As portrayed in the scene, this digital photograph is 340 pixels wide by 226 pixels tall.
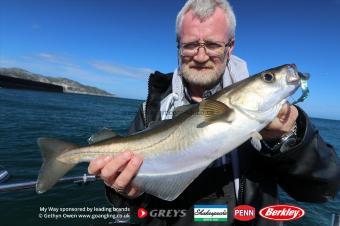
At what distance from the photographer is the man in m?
3.28

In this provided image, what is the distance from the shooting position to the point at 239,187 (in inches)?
147

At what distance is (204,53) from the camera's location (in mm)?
4148

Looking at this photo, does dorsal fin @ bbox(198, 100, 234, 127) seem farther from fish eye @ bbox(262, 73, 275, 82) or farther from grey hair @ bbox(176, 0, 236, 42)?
grey hair @ bbox(176, 0, 236, 42)

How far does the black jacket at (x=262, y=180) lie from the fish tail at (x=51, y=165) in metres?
0.75

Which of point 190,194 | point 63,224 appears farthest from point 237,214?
point 63,224

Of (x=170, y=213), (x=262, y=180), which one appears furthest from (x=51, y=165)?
(x=262, y=180)

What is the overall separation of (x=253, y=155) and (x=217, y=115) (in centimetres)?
94

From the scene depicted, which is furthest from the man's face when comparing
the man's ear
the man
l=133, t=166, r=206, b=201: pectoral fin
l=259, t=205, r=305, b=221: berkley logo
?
l=259, t=205, r=305, b=221: berkley logo

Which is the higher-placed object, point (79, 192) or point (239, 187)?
point (239, 187)

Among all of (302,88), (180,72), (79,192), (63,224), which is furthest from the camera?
(79,192)

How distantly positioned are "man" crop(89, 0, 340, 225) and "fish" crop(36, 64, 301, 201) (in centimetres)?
14

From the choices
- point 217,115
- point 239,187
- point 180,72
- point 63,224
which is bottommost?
point 63,224

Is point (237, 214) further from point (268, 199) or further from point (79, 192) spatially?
point (79, 192)

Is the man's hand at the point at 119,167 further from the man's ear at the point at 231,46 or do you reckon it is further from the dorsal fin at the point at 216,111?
the man's ear at the point at 231,46
